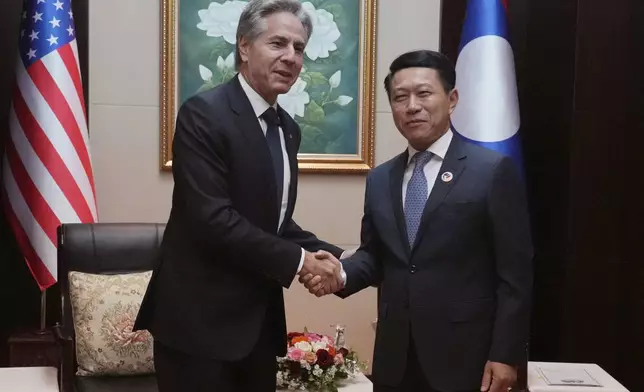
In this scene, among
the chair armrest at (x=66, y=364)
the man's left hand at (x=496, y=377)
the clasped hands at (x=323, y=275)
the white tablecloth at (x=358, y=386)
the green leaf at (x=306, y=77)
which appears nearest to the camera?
the man's left hand at (x=496, y=377)

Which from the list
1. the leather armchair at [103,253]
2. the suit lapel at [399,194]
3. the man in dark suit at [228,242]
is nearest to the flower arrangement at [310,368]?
the leather armchair at [103,253]

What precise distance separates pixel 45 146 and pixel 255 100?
180 cm

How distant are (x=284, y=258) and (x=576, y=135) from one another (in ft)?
7.36

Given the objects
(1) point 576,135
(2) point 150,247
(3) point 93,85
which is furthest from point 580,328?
(3) point 93,85

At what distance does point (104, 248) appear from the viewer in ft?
10.9

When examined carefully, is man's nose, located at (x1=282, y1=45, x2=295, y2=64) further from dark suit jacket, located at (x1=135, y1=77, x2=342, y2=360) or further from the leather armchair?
the leather armchair

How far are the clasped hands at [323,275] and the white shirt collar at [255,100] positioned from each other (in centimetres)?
42

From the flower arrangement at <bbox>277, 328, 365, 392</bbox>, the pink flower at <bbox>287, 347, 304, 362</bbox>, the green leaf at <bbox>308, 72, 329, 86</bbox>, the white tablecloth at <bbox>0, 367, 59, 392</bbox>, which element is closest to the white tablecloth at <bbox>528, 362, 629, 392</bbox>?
the flower arrangement at <bbox>277, 328, 365, 392</bbox>

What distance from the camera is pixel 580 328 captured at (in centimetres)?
393

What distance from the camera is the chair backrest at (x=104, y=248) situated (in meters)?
3.27

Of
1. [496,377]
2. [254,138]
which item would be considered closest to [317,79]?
[254,138]

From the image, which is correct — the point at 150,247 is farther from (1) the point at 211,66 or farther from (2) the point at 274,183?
(2) the point at 274,183

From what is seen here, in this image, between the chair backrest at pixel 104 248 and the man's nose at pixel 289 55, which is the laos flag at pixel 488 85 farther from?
the man's nose at pixel 289 55

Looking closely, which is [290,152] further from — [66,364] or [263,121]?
[66,364]
